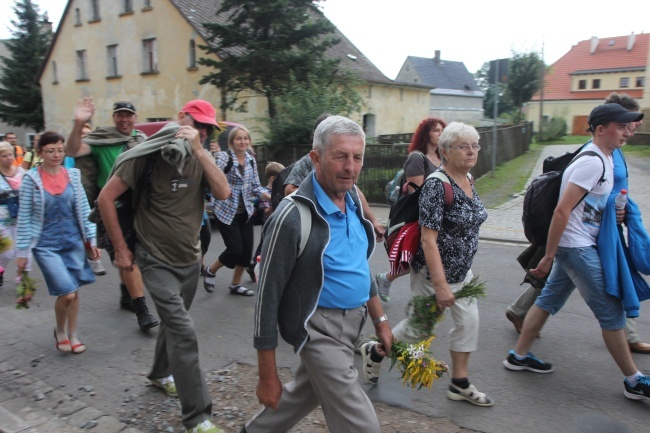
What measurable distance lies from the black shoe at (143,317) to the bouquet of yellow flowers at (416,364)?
2.96 metres

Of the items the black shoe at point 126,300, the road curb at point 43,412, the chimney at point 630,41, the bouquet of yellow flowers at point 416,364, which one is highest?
the chimney at point 630,41

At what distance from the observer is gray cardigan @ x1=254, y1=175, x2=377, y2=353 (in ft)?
7.32

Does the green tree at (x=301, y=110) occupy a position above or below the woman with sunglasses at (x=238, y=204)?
above

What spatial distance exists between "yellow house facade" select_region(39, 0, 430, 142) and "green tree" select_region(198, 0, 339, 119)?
2725mm

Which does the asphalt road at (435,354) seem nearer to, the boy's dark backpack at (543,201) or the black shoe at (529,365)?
A: the black shoe at (529,365)

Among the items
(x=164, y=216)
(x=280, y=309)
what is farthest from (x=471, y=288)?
(x=164, y=216)

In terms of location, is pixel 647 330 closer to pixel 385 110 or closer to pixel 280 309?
pixel 280 309

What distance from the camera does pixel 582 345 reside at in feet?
14.4

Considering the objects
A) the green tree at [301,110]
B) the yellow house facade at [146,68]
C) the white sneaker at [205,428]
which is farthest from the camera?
the yellow house facade at [146,68]

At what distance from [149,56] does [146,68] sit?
1.91 ft

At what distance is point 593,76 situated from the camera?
2226 inches

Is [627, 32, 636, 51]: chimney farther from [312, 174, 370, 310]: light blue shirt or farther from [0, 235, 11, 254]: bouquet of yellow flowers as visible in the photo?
[312, 174, 370, 310]: light blue shirt

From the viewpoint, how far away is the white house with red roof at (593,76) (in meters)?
54.4

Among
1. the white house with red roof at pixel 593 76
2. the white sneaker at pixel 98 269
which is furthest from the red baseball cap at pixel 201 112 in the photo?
the white house with red roof at pixel 593 76
